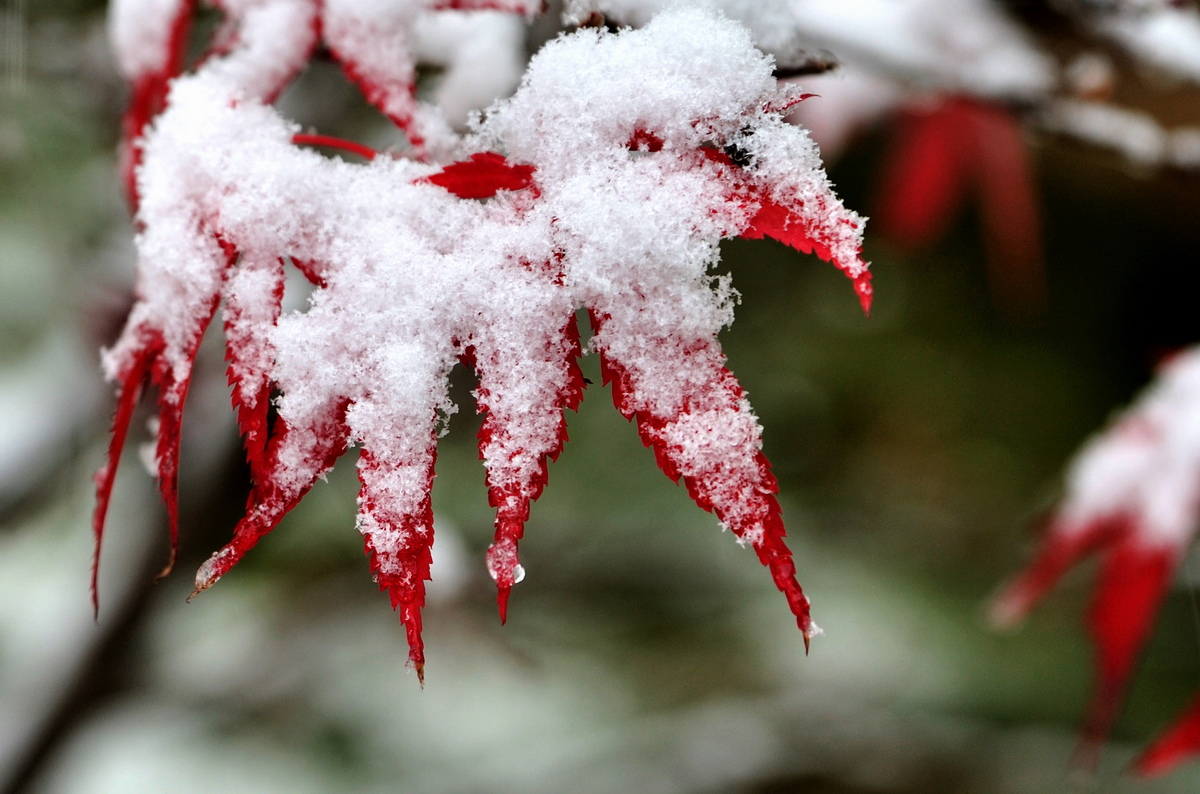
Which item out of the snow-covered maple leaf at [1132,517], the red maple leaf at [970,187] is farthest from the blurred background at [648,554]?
the snow-covered maple leaf at [1132,517]

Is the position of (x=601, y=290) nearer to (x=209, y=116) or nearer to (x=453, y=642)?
(x=209, y=116)

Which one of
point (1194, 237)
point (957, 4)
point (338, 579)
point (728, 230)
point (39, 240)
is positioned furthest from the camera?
A: point (1194, 237)

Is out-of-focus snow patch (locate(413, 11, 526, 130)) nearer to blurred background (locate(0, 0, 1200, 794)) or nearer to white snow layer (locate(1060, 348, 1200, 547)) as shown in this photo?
blurred background (locate(0, 0, 1200, 794))

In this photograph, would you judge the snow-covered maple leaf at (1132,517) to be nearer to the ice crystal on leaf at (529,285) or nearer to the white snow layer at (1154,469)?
the white snow layer at (1154,469)

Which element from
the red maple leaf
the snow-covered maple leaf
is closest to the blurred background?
the red maple leaf

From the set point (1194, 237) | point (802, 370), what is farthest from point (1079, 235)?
point (802, 370)

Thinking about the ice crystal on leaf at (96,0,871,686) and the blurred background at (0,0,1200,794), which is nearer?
the ice crystal on leaf at (96,0,871,686)
